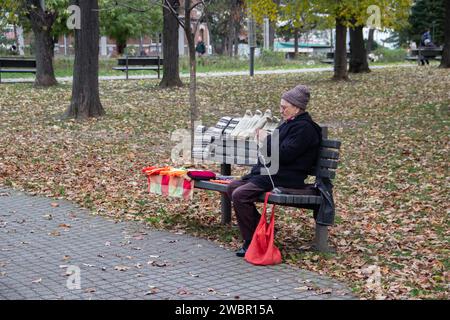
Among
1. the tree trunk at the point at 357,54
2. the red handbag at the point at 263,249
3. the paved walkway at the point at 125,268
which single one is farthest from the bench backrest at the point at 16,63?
the red handbag at the point at 263,249

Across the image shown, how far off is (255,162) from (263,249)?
1320mm

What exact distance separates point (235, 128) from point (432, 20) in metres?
52.4

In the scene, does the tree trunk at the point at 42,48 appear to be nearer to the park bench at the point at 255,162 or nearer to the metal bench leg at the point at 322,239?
the park bench at the point at 255,162

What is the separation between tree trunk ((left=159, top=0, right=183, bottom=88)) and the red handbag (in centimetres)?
1820

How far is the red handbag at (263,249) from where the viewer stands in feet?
24.4

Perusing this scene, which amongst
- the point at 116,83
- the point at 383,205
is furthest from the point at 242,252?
the point at 116,83

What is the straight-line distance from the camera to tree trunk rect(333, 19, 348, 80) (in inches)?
1087

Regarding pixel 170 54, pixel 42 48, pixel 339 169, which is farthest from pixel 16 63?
pixel 339 169

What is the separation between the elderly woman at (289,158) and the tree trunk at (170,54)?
1778 cm

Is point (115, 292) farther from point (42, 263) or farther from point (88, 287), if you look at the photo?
point (42, 263)

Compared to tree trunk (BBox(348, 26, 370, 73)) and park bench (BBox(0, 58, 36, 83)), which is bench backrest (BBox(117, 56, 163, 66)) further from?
tree trunk (BBox(348, 26, 370, 73))

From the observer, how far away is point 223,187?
828 centimetres

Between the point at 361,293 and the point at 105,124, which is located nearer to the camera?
the point at 361,293

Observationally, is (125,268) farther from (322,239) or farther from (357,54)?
(357,54)
